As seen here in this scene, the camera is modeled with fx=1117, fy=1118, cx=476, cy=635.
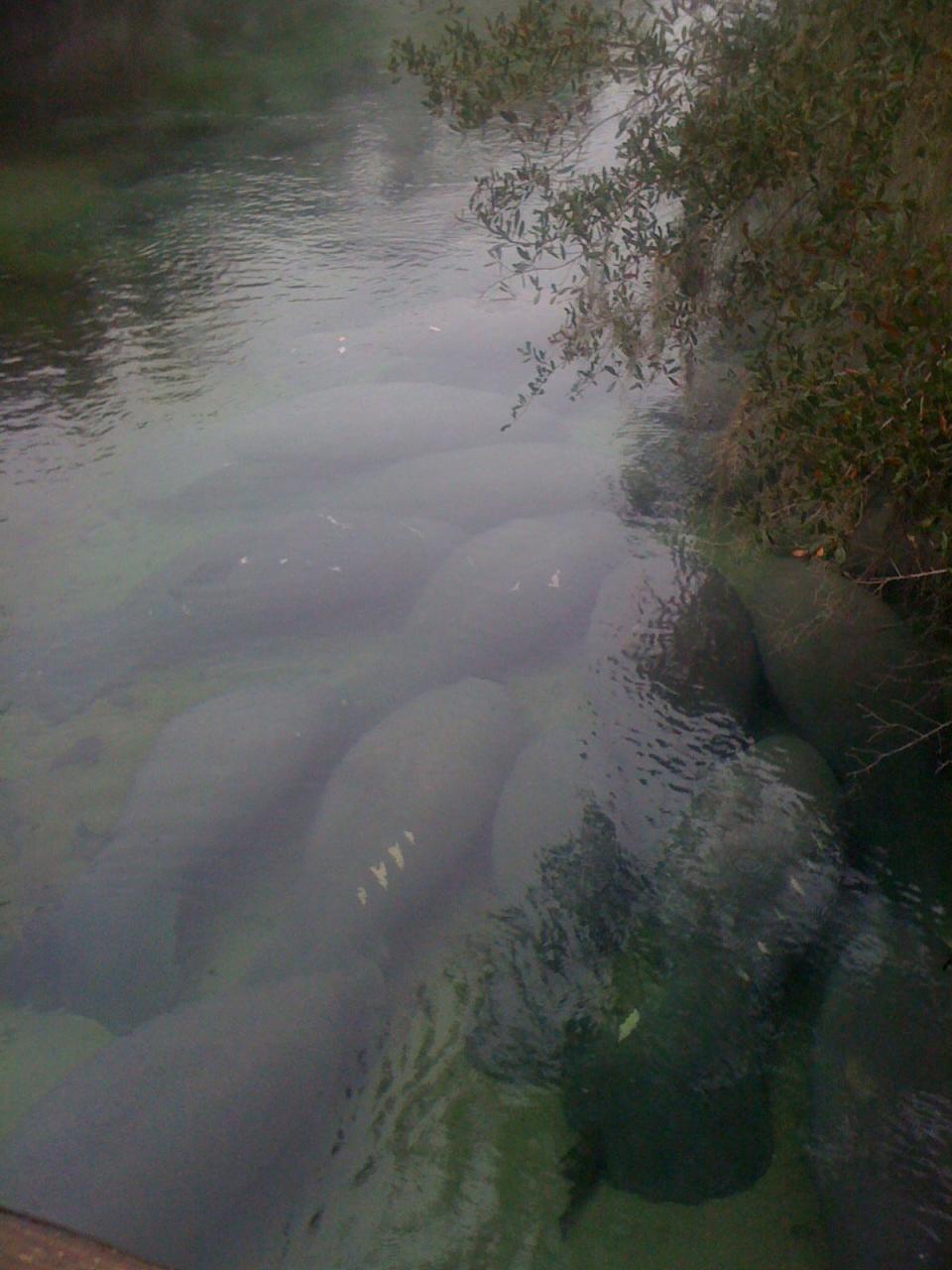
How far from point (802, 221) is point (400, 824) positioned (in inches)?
107

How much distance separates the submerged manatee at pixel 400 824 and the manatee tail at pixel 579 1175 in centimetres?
87

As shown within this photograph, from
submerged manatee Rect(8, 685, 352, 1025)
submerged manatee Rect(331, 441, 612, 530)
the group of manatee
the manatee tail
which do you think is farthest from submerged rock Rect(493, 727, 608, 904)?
submerged manatee Rect(331, 441, 612, 530)

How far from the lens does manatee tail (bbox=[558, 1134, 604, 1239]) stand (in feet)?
9.90

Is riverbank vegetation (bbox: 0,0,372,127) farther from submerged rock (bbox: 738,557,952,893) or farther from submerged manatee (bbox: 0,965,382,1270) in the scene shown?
submerged manatee (bbox: 0,965,382,1270)

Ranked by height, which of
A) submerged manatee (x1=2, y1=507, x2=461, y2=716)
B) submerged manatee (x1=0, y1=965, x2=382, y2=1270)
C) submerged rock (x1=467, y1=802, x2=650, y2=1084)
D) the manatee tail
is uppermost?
submerged manatee (x1=2, y1=507, x2=461, y2=716)

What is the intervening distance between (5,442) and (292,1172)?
5.19 meters

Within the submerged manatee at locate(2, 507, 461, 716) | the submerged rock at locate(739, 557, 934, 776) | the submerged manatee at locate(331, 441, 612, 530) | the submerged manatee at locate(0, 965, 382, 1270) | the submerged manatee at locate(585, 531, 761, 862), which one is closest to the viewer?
the submerged manatee at locate(0, 965, 382, 1270)

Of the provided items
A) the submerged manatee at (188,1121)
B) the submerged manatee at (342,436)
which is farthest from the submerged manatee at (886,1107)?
the submerged manatee at (342,436)

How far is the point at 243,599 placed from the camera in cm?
516

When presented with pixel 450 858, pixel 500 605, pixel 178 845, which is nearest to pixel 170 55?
pixel 500 605

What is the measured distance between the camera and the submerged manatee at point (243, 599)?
16.4 ft

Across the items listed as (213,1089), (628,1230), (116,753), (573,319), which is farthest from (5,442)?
(628,1230)

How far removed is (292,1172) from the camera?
298 cm

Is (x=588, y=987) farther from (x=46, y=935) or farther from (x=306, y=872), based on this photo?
(x=46, y=935)
